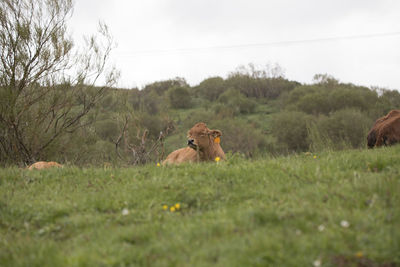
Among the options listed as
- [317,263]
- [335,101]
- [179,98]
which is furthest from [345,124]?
[317,263]

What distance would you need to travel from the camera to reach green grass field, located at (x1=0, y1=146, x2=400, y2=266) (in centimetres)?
298

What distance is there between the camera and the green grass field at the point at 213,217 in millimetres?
2984

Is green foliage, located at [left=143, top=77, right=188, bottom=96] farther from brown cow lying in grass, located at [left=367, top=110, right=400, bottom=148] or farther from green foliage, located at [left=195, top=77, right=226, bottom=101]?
brown cow lying in grass, located at [left=367, top=110, right=400, bottom=148]

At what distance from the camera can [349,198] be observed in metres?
3.97

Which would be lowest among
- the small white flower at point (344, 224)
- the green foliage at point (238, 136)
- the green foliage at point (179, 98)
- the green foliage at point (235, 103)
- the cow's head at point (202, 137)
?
the green foliage at point (238, 136)

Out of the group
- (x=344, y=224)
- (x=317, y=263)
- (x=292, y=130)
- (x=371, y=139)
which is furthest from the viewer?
(x=292, y=130)

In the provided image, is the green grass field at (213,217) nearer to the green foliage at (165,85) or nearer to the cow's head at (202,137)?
the cow's head at (202,137)

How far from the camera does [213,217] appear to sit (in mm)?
3863

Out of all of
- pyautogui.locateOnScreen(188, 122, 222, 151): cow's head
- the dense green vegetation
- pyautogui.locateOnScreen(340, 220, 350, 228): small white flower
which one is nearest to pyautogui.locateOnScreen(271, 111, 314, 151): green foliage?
the dense green vegetation

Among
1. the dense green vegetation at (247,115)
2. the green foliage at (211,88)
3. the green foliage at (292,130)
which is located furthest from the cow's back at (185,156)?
the green foliage at (211,88)

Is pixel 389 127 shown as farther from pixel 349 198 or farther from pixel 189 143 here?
pixel 349 198

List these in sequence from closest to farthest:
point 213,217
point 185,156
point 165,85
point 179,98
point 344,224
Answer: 1. point 344,224
2. point 213,217
3. point 185,156
4. point 179,98
5. point 165,85

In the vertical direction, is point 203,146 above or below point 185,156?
above

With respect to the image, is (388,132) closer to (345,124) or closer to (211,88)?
(345,124)
